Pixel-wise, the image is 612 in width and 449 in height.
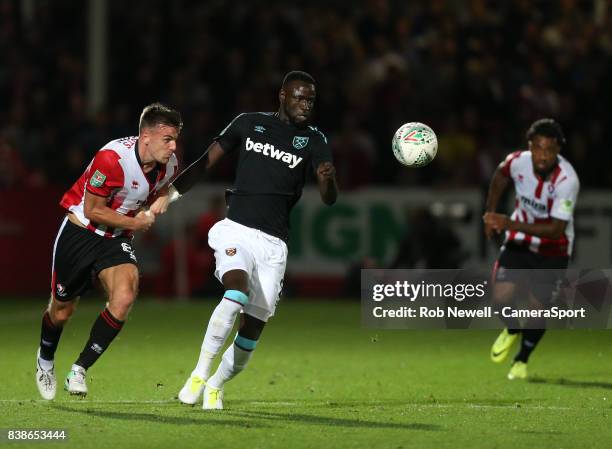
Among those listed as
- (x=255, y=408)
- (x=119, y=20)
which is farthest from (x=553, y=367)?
(x=119, y=20)

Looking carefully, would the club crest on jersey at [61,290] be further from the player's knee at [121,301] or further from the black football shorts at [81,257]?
the player's knee at [121,301]

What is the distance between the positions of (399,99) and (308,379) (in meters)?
Result: 8.20

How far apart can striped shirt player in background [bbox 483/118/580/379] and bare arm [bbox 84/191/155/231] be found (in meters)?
3.26

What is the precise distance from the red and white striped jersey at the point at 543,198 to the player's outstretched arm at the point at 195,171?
3280mm

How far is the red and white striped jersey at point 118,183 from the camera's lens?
8.62 meters

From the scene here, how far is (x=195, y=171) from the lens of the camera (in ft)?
28.6

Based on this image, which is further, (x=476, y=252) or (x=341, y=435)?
(x=476, y=252)

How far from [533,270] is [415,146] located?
91.9 inches

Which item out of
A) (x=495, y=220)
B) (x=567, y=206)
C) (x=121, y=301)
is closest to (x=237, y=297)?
(x=121, y=301)

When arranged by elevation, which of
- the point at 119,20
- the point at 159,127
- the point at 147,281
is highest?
the point at 119,20

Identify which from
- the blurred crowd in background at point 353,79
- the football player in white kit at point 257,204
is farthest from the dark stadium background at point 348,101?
the football player in white kit at point 257,204

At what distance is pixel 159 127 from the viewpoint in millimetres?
8680

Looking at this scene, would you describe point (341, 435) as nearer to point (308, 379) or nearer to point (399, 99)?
point (308, 379)

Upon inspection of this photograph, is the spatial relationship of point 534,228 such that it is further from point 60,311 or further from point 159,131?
point 60,311
